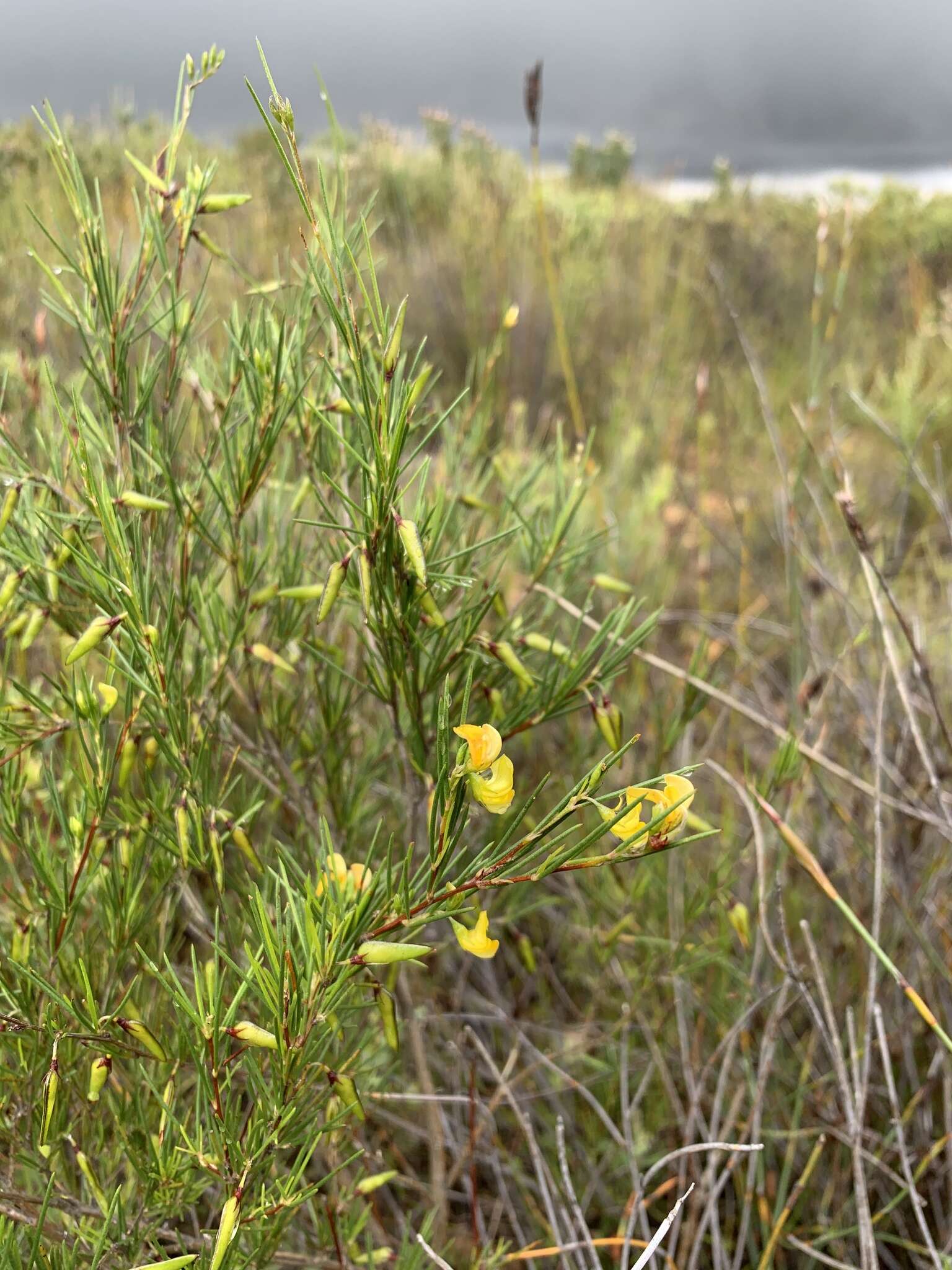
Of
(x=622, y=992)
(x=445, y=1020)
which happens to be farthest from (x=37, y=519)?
(x=622, y=992)

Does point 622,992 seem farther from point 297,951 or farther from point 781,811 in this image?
point 297,951

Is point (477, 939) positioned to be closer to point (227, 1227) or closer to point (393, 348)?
point (227, 1227)

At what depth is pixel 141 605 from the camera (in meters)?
0.57

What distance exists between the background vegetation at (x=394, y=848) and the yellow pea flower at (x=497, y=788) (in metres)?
0.03

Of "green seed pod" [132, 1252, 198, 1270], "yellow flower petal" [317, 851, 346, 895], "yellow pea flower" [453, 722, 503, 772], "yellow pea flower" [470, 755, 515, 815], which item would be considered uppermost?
"yellow pea flower" [453, 722, 503, 772]

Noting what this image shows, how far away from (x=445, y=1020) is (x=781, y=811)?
0.51 metres

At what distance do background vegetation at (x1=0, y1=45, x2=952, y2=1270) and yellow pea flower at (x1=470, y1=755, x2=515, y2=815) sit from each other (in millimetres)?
35

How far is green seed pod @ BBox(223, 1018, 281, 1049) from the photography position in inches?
18.6

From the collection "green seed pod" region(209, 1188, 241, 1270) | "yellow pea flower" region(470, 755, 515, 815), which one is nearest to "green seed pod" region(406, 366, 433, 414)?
"yellow pea flower" region(470, 755, 515, 815)

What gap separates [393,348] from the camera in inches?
19.0

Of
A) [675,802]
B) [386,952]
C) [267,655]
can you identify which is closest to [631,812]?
[675,802]

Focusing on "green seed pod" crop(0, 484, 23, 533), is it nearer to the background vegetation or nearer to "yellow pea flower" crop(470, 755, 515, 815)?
the background vegetation

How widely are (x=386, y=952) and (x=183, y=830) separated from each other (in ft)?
0.73

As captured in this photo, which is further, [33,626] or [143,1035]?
[33,626]
